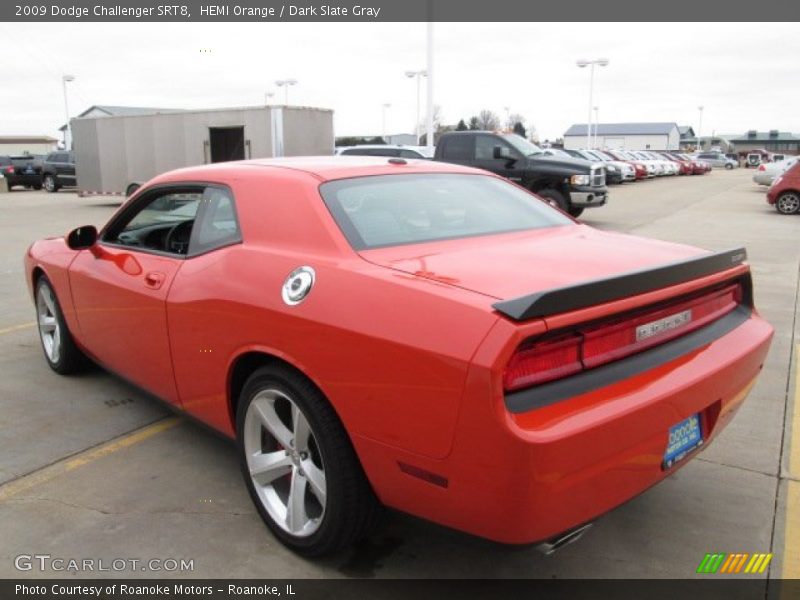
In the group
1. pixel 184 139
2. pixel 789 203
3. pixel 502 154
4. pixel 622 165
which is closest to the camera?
pixel 502 154

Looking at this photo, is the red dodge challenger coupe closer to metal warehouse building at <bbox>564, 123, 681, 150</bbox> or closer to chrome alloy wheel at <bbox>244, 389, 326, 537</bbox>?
chrome alloy wheel at <bbox>244, 389, 326, 537</bbox>

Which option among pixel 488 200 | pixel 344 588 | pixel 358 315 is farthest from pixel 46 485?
A: pixel 488 200

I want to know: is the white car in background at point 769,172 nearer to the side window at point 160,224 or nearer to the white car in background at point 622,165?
the white car in background at point 622,165

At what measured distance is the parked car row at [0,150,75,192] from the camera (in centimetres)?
2800

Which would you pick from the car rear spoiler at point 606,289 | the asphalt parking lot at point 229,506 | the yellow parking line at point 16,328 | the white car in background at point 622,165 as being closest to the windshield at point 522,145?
the asphalt parking lot at point 229,506

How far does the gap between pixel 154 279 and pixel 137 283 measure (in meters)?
0.20

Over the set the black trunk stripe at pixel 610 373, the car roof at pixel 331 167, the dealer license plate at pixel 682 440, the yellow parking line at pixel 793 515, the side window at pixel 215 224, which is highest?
the car roof at pixel 331 167

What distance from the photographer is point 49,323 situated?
4969mm

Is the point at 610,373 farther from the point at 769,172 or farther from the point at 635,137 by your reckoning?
the point at 635,137

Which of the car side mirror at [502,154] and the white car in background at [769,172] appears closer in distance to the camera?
the car side mirror at [502,154]

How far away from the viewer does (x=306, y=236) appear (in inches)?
110

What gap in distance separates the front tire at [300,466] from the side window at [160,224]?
119 centimetres

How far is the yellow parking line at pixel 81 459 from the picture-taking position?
11.0 feet

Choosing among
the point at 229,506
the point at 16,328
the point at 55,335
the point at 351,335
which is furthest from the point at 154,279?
the point at 16,328
